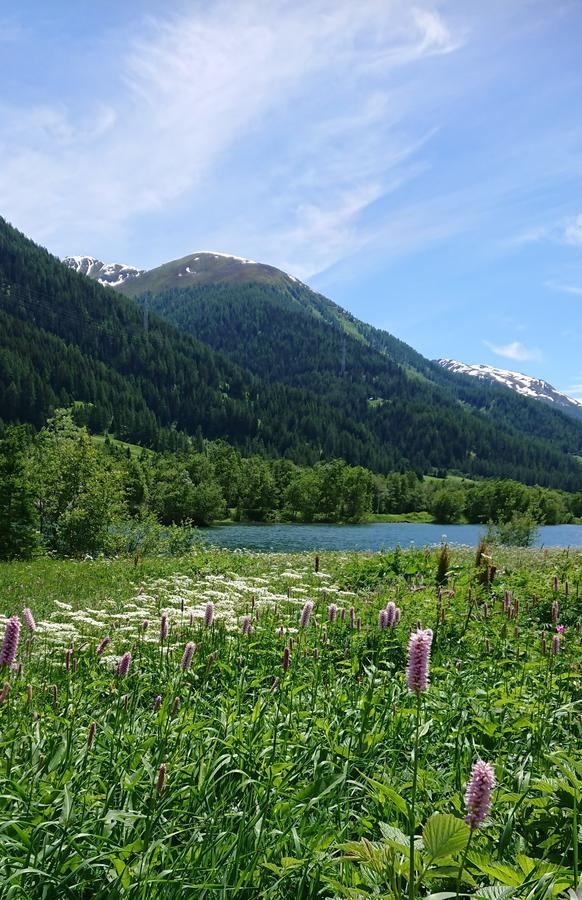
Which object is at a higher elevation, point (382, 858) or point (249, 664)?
point (382, 858)

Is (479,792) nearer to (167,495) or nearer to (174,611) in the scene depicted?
(174,611)

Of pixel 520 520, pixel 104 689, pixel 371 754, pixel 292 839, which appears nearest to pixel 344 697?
pixel 371 754

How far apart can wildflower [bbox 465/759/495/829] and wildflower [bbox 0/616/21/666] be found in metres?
2.94

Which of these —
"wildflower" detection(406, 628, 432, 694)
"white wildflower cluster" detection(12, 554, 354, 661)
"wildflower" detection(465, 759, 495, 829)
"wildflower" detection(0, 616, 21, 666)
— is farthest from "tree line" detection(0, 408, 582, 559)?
"wildflower" detection(465, 759, 495, 829)

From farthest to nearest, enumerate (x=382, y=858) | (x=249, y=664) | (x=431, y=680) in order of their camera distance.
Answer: (x=249, y=664)
(x=431, y=680)
(x=382, y=858)

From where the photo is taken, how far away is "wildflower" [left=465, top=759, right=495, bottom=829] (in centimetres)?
185

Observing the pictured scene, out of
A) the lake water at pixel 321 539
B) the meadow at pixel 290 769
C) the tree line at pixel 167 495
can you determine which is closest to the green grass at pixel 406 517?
the tree line at pixel 167 495

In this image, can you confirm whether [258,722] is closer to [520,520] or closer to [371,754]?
[371,754]

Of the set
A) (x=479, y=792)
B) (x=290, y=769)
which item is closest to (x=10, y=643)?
(x=290, y=769)

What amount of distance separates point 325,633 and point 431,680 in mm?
1886

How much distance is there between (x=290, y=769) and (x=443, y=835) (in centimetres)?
222

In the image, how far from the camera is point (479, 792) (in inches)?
74.4

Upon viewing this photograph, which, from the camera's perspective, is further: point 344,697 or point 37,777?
point 344,697

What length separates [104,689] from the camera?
5867 millimetres
